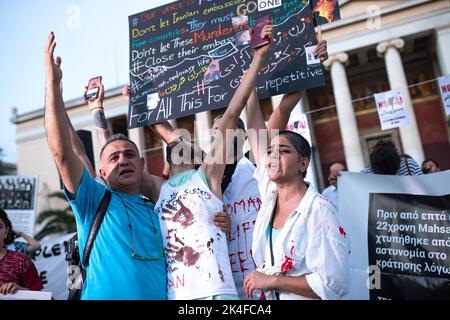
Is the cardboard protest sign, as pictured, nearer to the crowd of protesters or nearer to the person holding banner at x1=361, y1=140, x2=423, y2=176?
the person holding banner at x1=361, y1=140, x2=423, y2=176

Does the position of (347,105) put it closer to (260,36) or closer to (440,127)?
(440,127)

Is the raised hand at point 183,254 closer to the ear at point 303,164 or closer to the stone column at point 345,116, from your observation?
the ear at point 303,164

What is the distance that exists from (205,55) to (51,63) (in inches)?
60.6

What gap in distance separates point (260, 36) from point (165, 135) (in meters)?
1.22

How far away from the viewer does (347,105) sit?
1947cm

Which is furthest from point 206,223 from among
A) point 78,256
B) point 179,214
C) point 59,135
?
point 78,256

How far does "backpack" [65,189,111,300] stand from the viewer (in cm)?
228

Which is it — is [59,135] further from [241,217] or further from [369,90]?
[369,90]

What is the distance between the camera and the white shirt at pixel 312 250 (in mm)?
1884

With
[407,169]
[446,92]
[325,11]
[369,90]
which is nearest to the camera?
[325,11]

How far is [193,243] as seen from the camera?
87.4 inches

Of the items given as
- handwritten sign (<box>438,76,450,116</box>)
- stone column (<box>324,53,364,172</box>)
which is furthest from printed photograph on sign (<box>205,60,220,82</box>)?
stone column (<box>324,53,364,172</box>)

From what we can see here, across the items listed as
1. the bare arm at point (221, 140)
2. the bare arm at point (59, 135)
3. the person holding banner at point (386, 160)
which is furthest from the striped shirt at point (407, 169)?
the bare arm at point (59, 135)
